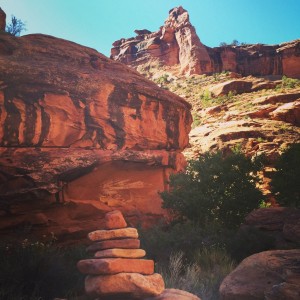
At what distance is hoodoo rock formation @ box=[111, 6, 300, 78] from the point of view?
57.1 m

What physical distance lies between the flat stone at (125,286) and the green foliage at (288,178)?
11866 millimetres

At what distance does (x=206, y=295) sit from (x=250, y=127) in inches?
903

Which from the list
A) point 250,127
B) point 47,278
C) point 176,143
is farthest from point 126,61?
point 47,278

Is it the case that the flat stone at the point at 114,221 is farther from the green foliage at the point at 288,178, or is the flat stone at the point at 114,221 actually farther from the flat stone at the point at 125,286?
the green foliage at the point at 288,178

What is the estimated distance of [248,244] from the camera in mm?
9055

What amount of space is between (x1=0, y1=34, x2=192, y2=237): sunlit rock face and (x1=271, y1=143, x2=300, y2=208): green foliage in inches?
205

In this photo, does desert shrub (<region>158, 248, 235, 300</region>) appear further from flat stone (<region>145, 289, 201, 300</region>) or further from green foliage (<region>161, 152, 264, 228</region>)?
green foliage (<region>161, 152, 264, 228</region>)

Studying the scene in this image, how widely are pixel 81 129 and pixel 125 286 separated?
24.7 feet

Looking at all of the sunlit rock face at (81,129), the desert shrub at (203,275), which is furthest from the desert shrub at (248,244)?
the sunlit rock face at (81,129)

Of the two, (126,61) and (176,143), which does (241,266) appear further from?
(126,61)

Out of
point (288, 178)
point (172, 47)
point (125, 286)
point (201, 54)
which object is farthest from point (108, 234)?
point (172, 47)

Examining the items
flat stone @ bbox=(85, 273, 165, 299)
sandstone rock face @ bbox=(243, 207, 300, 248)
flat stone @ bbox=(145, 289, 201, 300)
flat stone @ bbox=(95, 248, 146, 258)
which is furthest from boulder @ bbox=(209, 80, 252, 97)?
flat stone @ bbox=(85, 273, 165, 299)

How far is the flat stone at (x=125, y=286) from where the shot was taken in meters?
5.12

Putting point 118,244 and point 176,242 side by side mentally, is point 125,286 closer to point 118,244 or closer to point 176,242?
point 118,244
